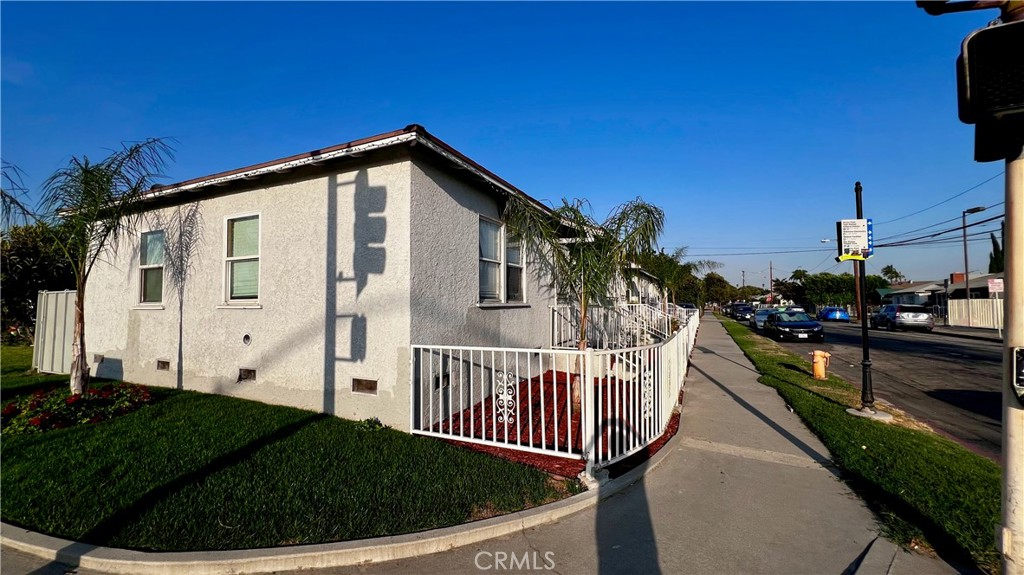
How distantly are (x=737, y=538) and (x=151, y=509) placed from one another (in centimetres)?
454

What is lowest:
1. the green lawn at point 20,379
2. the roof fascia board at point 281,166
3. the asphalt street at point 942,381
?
the asphalt street at point 942,381

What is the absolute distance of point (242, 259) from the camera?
6570 mm

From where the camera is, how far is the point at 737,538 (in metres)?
3.20

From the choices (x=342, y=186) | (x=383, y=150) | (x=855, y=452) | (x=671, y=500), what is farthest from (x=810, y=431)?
(x=342, y=186)

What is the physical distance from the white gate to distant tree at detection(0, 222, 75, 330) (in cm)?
561

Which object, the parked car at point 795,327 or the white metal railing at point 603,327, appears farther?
the parked car at point 795,327

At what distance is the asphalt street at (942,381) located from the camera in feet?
20.6

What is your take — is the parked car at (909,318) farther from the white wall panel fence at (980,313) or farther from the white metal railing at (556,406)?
the white metal railing at (556,406)

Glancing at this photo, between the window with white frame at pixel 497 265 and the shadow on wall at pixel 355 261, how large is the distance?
1.93m

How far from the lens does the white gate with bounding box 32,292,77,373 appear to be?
336 inches

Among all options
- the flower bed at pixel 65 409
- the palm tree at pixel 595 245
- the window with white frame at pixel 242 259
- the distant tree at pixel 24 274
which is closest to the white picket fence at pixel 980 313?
the palm tree at pixel 595 245

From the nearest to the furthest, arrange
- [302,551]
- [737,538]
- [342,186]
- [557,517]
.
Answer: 1. [302,551]
2. [737,538]
3. [557,517]
4. [342,186]

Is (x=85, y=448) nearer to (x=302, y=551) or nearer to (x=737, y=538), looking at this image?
(x=302, y=551)

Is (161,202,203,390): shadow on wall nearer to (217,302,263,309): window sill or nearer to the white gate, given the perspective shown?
(217,302,263,309): window sill
